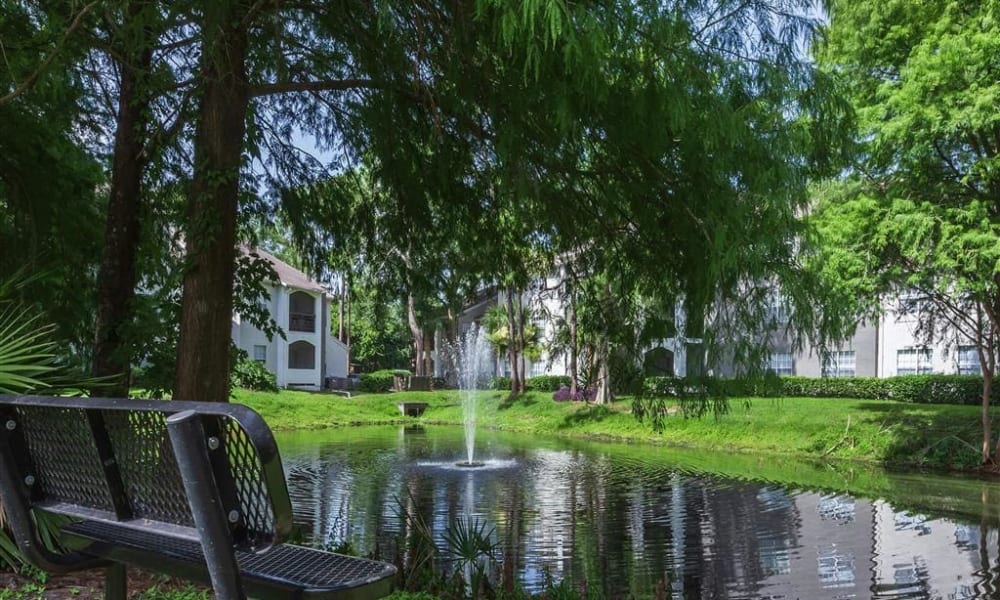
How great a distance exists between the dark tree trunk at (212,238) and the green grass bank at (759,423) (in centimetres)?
777

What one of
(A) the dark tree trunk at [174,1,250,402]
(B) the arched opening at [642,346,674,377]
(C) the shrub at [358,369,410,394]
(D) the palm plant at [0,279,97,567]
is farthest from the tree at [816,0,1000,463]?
(C) the shrub at [358,369,410,394]

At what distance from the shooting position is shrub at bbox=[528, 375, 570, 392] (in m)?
35.0

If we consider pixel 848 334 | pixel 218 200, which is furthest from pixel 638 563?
pixel 218 200

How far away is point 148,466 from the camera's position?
2510 mm

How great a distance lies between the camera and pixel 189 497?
2.18 meters

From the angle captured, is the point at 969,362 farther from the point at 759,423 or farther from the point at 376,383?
the point at 376,383

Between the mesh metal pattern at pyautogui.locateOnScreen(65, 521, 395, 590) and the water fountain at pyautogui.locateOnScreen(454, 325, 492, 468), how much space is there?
2795cm

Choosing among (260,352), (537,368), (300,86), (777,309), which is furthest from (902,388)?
(260,352)

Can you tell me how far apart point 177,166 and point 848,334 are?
6.01 m

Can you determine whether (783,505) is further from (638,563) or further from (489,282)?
(489,282)

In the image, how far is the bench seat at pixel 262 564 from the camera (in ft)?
7.85

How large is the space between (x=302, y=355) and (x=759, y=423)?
25.2 meters

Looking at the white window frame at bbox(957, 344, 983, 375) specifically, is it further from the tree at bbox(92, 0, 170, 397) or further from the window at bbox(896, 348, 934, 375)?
the tree at bbox(92, 0, 170, 397)

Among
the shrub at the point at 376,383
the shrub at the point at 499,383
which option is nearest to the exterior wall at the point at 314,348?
the shrub at the point at 376,383
